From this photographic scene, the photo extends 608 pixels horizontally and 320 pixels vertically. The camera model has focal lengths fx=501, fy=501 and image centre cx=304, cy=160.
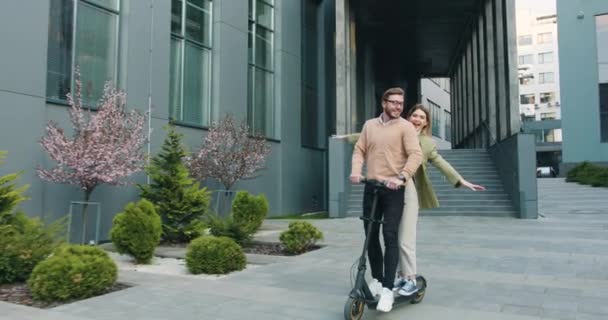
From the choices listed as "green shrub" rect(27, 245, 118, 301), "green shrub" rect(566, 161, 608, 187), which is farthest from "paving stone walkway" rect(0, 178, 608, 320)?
"green shrub" rect(566, 161, 608, 187)

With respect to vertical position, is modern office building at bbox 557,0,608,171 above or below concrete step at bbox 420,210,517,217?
above

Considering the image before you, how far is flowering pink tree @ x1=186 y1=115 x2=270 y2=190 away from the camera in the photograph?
12.7 metres

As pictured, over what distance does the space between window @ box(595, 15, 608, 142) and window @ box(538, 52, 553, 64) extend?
56002 mm

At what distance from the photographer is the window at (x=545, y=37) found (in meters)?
80.9

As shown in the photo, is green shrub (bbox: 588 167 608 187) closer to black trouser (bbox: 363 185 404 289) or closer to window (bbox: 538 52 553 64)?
black trouser (bbox: 363 185 404 289)

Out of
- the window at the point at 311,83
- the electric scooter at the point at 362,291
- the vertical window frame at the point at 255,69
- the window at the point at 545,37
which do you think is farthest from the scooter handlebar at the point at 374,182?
the window at the point at 545,37

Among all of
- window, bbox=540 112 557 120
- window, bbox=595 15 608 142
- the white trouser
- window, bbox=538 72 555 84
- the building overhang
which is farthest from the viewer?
window, bbox=538 72 555 84

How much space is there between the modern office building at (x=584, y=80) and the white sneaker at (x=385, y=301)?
92.7 feet

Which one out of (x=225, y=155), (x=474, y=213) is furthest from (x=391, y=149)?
(x=474, y=213)

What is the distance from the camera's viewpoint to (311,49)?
2144 centimetres

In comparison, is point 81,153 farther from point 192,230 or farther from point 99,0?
point 99,0

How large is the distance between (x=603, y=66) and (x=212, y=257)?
29542mm

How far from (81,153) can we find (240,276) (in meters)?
4.27

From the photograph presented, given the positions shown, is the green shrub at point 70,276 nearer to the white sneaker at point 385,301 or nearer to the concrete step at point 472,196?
the white sneaker at point 385,301
